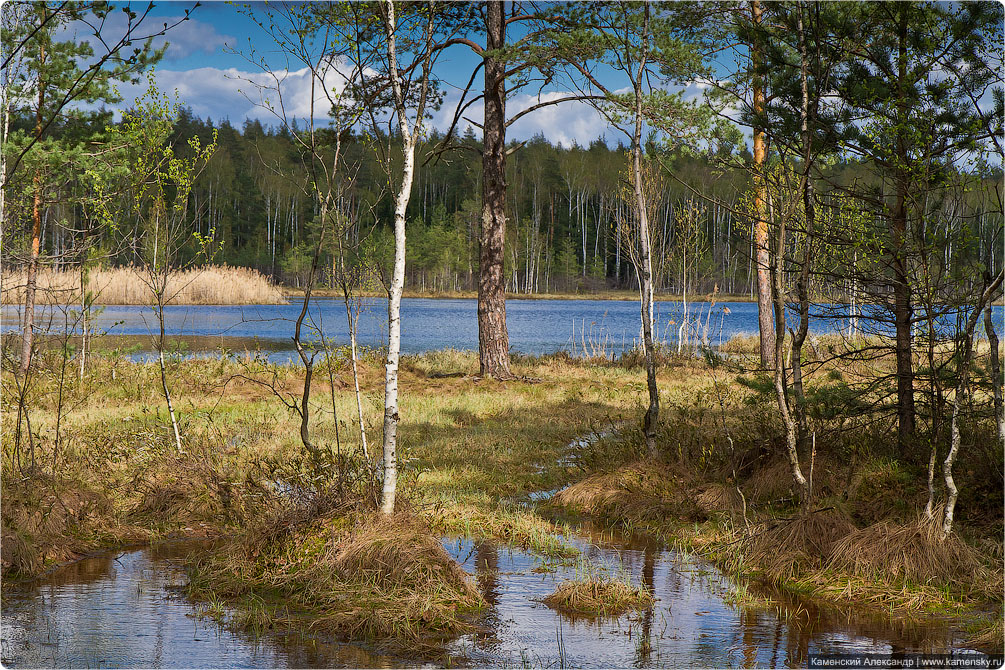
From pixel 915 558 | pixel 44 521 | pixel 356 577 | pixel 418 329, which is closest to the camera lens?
pixel 356 577

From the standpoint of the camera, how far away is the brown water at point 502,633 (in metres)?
4.40

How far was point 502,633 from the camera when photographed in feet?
15.8

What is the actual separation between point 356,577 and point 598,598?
1.64 metres

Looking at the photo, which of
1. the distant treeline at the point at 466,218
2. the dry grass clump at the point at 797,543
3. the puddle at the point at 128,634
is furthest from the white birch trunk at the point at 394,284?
the distant treeline at the point at 466,218

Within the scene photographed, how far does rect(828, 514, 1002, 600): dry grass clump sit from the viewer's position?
542cm

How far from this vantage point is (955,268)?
6504 mm

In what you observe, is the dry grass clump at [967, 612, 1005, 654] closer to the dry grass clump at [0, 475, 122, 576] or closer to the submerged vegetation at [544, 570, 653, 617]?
the submerged vegetation at [544, 570, 653, 617]

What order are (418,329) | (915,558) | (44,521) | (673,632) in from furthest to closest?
(418,329)
(44,521)
(915,558)
(673,632)

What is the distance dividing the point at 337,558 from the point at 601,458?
3995 mm

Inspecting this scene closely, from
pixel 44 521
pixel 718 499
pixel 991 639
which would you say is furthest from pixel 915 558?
pixel 44 521

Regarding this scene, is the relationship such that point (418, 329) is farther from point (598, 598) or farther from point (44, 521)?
point (598, 598)

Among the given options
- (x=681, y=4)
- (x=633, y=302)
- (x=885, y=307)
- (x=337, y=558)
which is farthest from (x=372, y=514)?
(x=633, y=302)

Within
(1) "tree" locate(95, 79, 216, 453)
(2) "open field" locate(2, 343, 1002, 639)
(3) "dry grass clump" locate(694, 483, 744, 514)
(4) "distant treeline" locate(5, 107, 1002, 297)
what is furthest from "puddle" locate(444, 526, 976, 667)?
(4) "distant treeline" locate(5, 107, 1002, 297)

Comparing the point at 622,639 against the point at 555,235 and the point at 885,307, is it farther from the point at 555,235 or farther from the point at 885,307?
the point at 555,235
